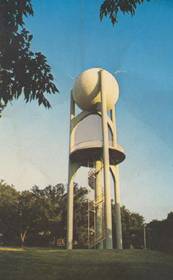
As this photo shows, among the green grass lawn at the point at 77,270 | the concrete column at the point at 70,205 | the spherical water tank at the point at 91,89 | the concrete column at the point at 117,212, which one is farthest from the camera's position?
the spherical water tank at the point at 91,89

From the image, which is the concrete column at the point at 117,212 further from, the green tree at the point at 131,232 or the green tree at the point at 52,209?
the green tree at the point at 131,232

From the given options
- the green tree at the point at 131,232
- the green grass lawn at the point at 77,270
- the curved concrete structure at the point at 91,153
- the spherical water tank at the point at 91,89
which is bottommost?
the green grass lawn at the point at 77,270

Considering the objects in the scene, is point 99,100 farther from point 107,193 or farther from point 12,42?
point 12,42

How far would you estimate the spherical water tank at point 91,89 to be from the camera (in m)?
36.4

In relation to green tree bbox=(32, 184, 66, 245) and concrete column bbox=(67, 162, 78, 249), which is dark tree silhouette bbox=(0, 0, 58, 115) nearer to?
concrete column bbox=(67, 162, 78, 249)

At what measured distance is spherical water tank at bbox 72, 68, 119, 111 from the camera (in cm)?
3637

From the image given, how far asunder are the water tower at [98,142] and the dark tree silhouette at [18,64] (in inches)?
981

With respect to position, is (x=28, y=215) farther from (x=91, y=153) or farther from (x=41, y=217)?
(x=91, y=153)

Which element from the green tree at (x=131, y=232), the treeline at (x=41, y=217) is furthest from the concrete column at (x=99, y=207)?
the green tree at (x=131, y=232)

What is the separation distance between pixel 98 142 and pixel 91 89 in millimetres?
5525


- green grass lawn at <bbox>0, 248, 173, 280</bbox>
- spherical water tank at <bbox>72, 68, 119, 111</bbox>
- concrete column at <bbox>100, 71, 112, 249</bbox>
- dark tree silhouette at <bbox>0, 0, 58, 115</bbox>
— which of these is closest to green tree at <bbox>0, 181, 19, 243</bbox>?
spherical water tank at <bbox>72, 68, 119, 111</bbox>

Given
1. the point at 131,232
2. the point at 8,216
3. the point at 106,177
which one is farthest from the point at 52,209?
the point at 106,177

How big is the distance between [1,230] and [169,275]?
43498 millimetres

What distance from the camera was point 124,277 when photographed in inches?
435
